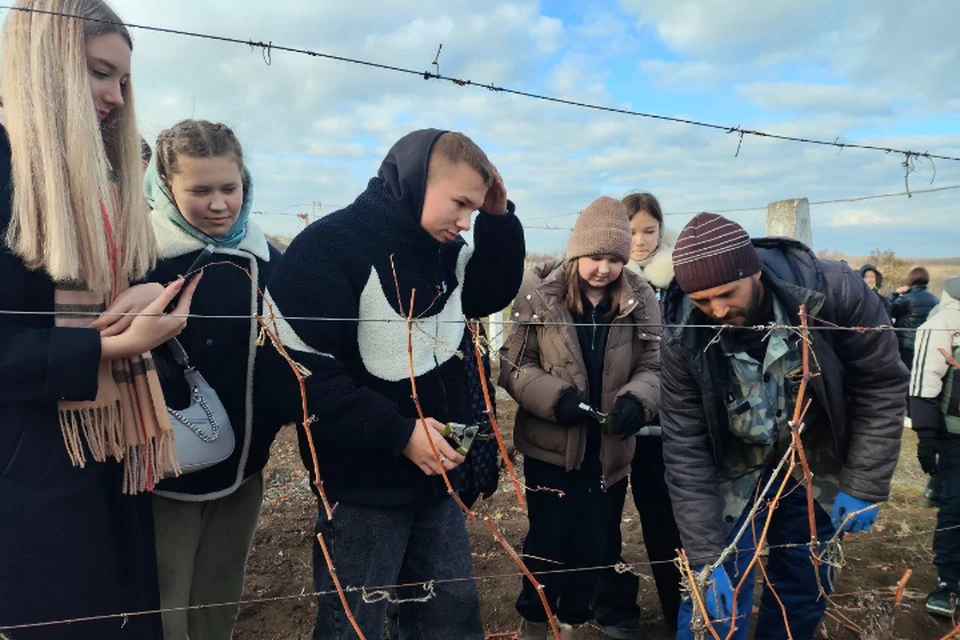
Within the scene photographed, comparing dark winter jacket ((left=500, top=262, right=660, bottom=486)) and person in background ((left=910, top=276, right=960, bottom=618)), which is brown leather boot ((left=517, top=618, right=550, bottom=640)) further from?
person in background ((left=910, top=276, right=960, bottom=618))

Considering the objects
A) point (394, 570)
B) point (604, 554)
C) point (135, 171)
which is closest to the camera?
point (135, 171)

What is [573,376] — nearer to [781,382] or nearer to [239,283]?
[781,382]

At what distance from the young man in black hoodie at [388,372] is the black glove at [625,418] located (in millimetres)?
617

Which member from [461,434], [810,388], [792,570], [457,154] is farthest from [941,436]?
[457,154]

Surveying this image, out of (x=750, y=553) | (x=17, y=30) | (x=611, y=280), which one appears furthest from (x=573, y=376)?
(x=17, y=30)

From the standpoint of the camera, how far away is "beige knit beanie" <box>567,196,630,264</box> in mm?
2504

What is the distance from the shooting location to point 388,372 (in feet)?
5.93

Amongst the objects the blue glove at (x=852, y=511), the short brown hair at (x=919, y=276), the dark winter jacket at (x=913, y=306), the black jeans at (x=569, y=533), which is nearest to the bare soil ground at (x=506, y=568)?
the black jeans at (x=569, y=533)

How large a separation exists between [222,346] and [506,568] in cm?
206

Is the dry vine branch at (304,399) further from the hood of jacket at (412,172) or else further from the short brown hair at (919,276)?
the short brown hair at (919,276)

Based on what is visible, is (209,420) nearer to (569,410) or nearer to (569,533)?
(569,410)

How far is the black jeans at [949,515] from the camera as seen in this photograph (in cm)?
315

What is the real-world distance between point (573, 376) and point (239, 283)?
Answer: 4.18 ft

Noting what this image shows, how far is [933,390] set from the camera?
10.7 ft
